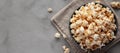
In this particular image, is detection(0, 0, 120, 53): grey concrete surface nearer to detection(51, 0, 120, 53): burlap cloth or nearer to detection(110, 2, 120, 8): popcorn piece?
detection(51, 0, 120, 53): burlap cloth

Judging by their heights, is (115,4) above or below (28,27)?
above

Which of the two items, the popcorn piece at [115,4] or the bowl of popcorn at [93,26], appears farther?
the popcorn piece at [115,4]

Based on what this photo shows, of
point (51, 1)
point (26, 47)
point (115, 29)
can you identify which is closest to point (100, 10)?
point (115, 29)

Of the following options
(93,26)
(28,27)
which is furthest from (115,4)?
(28,27)

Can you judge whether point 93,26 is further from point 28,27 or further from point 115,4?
point 28,27

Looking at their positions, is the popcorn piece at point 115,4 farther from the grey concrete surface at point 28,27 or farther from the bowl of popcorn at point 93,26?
the grey concrete surface at point 28,27

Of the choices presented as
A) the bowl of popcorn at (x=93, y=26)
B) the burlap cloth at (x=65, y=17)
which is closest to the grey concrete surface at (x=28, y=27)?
the burlap cloth at (x=65, y=17)
